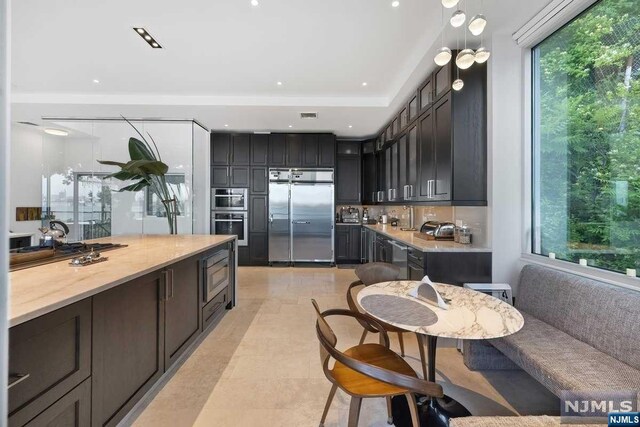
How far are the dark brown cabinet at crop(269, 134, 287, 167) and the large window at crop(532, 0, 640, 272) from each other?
4322mm

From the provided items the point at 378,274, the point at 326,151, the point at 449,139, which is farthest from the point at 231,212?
the point at 449,139

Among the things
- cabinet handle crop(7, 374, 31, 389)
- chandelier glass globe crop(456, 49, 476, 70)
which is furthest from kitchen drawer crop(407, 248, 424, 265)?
cabinet handle crop(7, 374, 31, 389)

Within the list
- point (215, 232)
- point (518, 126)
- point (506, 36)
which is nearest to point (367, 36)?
point (506, 36)

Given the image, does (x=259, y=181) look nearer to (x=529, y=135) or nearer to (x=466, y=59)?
(x=529, y=135)

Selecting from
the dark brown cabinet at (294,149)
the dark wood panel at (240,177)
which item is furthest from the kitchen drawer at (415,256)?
the dark wood panel at (240,177)

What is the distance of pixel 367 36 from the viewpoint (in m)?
2.91

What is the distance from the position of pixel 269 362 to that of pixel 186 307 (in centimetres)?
82

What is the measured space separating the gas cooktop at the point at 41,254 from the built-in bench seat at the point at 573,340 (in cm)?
300

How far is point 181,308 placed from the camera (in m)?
2.29

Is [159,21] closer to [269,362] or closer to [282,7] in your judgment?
[282,7]

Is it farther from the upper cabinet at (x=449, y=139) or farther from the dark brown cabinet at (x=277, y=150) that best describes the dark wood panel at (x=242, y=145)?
the upper cabinet at (x=449, y=139)

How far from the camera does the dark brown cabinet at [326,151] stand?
19.8 ft

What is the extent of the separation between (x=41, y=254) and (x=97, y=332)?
35.8 inches

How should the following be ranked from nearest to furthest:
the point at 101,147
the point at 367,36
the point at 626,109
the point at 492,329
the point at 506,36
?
1. the point at 492,329
2. the point at 626,109
3. the point at 506,36
4. the point at 367,36
5. the point at 101,147
